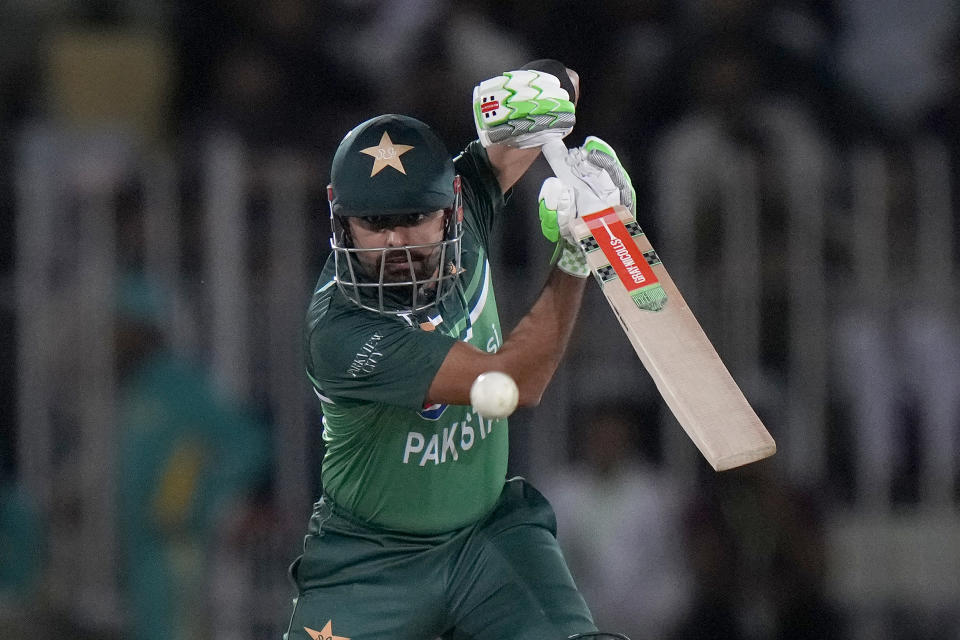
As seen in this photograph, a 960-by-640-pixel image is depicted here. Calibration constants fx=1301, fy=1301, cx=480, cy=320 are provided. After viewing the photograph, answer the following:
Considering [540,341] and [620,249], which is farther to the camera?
[620,249]

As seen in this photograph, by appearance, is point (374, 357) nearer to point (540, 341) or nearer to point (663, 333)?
point (540, 341)

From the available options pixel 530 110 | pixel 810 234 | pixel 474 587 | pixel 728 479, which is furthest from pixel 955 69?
pixel 474 587

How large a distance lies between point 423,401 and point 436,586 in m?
0.44

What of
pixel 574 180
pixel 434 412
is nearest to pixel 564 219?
pixel 574 180

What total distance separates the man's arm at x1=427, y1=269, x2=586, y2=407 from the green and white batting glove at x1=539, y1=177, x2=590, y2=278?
3 centimetres

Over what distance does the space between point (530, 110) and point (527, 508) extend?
2.75 ft

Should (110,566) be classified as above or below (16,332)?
below

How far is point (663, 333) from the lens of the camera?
2.57 metres

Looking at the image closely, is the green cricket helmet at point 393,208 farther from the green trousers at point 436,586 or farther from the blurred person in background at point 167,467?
the blurred person in background at point 167,467

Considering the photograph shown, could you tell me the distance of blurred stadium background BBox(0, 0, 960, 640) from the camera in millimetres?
4227

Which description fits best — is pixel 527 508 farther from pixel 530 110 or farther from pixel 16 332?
pixel 16 332

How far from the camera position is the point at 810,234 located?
441cm

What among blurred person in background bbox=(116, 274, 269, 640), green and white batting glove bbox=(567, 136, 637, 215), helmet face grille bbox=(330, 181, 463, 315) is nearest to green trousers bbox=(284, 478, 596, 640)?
helmet face grille bbox=(330, 181, 463, 315)

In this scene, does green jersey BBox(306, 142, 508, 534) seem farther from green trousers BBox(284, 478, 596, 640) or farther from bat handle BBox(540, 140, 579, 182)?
bat handle BBox(540, 140, 579, 182)
